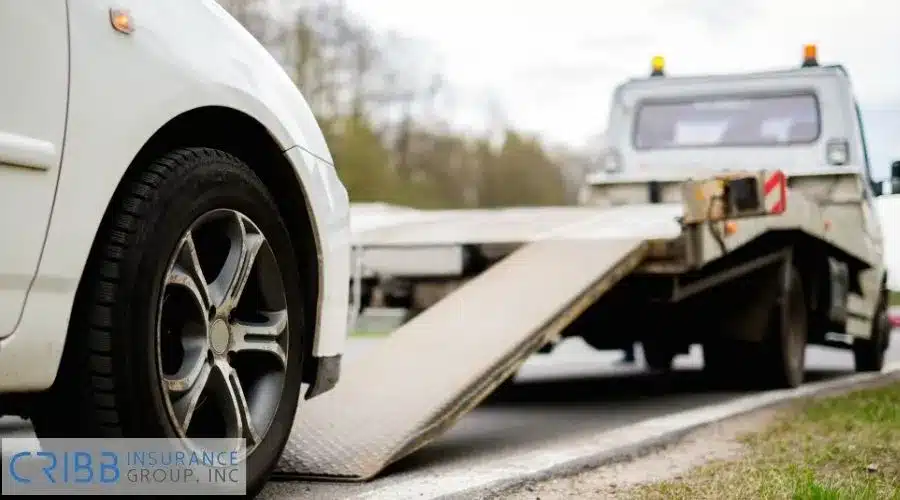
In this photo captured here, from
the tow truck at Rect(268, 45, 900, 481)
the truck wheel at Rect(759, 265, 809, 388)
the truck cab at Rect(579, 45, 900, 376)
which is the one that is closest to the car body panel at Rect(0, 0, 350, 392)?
the tow truck at Rect(268, 45, 900, 481)

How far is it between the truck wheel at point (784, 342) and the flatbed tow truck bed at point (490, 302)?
0.37 meters

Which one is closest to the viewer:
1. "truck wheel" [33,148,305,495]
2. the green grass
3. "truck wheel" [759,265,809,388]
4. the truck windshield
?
"truck wheel" [33,148,305,495]

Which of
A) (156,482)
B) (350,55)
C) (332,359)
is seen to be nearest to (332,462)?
(332,359)

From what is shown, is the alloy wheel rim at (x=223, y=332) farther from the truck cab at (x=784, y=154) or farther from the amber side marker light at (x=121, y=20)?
the truck cab at (x=784, y=154)

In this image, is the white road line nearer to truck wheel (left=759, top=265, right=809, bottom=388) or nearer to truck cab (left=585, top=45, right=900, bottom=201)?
truck wheel (left=759, top=265, right=809, bottom=388)

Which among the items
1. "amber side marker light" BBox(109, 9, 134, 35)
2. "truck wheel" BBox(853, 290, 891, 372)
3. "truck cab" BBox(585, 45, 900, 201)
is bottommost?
"truck wheel" BBox(853, 290, 891, 372)

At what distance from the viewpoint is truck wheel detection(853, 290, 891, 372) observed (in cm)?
→ 1035

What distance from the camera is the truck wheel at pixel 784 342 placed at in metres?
7.82

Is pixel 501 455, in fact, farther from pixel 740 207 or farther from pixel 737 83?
pixel 737 83

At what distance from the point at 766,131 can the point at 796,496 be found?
674cm

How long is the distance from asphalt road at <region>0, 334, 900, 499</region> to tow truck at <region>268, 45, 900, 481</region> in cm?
17

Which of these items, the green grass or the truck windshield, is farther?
the truck windshield

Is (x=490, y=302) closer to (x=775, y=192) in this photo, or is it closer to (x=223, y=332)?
(x=775, y=192)

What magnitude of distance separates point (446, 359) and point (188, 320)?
6.61 ft
